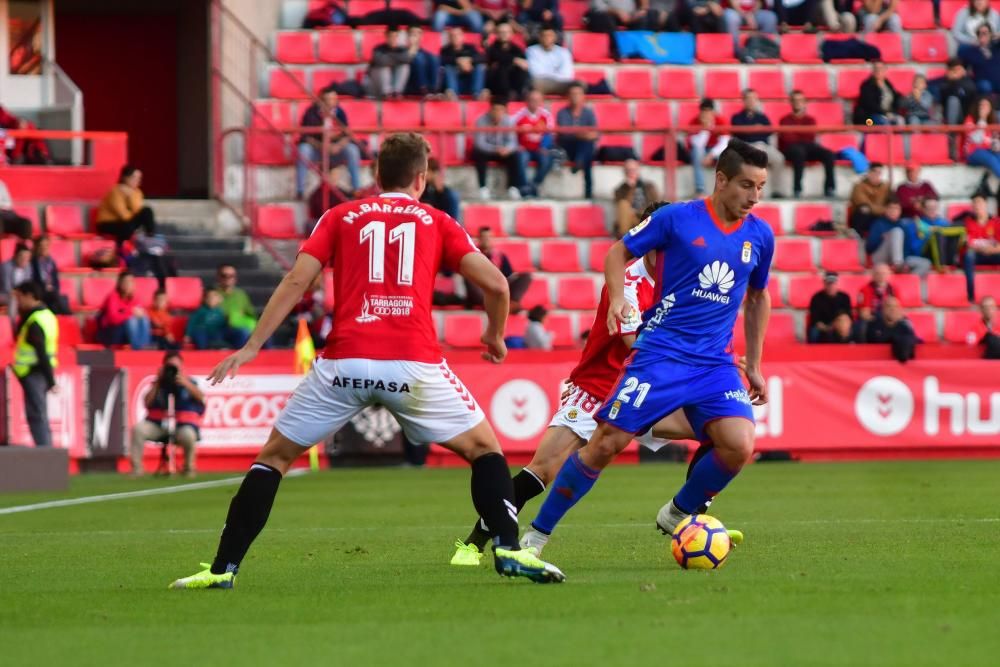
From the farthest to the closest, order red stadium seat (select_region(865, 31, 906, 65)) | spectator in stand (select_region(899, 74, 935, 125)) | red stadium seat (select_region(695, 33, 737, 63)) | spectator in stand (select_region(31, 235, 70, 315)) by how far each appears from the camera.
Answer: red stadium seat (select_region(865, 31, 906, 65)) → red stadium seat (select_region(695, 33, 737, 63)) → spectator in stand (select_region(899, 74, 935, 125)) → spectator in stand (select_region(31, 235, 70, 315))

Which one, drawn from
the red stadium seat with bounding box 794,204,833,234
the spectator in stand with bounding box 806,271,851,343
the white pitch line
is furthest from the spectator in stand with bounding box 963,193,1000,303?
the white pitch line

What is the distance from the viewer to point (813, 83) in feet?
94.4

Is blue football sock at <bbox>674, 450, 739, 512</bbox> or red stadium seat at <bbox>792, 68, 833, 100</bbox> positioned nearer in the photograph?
blue football sock at <bbox>674, 450, 739, 512</bbox>

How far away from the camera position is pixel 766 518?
1261cm

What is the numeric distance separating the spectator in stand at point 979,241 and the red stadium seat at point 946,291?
0.35 ft

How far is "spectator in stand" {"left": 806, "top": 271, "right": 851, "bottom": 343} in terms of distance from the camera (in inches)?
919

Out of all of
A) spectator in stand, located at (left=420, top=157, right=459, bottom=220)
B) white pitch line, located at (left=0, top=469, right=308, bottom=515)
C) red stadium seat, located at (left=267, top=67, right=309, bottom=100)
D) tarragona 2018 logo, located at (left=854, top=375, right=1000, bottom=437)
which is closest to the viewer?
white pitch line, located at (left=0, top=469, right=308, bottom=515)

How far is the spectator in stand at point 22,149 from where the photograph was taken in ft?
86.3

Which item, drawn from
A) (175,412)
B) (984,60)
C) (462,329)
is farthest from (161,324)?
(984,60)

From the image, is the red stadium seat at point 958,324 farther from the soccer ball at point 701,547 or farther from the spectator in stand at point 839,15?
the soccer ball at point 701,547

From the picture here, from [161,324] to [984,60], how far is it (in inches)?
552

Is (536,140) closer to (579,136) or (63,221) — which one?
(579,136)

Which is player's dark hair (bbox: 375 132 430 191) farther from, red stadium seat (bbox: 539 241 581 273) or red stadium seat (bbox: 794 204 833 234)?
red stadium seat (bbox: 794 204 833 234)

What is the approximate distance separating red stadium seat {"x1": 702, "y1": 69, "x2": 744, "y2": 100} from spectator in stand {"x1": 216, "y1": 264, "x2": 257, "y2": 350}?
9.02m
